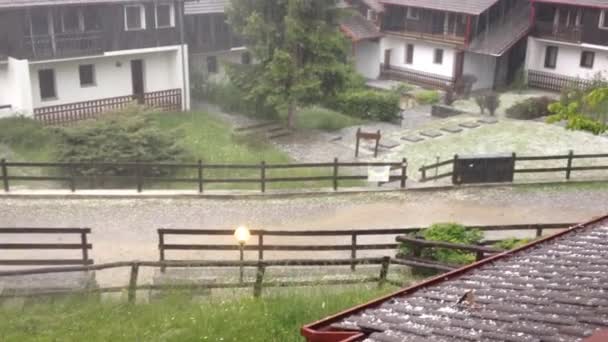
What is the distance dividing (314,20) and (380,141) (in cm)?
528

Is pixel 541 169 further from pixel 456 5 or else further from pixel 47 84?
pixel 47 84

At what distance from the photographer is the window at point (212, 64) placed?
34.9m

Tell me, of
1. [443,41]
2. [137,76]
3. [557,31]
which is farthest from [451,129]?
[137,76]

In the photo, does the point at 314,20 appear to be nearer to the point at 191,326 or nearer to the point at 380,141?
the point at 380,141

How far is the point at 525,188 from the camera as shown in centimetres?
2016

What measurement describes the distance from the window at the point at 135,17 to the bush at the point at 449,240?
1974cm

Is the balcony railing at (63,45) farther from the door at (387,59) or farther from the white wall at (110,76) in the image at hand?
the door at (387,59)

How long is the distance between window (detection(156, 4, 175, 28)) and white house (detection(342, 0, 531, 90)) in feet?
40.7

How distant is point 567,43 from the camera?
115 ft

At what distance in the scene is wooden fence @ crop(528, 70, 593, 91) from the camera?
3509 cm

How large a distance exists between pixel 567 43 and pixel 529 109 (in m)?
7.18

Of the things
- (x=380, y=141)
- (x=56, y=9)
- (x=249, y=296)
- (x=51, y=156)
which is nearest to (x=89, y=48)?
(x=56, y=9)

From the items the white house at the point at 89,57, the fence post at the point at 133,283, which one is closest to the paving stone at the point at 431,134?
the white house at the point at 89,57

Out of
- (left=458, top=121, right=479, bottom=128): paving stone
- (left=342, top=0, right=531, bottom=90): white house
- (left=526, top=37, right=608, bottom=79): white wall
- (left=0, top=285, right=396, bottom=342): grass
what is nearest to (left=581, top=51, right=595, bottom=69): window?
(left=526, top=37, right=608, bottom=79): white wall
